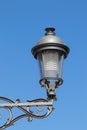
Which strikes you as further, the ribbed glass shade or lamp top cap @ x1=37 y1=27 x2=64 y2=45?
lamp top cap @ x1=37 y1=27 x2=64 y2=45

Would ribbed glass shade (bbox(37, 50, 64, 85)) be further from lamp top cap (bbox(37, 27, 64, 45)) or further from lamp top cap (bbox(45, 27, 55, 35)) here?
lamp top cap (bbox(45, 27, 55, 35))

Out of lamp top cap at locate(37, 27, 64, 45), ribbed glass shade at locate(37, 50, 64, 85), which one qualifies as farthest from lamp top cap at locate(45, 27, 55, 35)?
ribbed glass shade at locate(37, 50, 64, 85)

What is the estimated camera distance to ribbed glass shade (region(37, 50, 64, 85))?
9359mm

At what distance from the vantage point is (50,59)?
369 inches

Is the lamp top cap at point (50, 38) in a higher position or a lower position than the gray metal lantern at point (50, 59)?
higher

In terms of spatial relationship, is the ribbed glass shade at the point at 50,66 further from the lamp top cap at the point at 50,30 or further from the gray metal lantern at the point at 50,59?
the lamp top cap at the point at 50,30

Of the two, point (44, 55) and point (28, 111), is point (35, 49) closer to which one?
point (44, 55)

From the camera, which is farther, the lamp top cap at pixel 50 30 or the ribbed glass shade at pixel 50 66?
the lamp top cap at pixel 50 30

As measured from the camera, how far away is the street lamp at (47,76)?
30.7 ft

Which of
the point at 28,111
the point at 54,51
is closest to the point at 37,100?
the point at 28,111

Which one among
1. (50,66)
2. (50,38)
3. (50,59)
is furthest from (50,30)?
(50,66)

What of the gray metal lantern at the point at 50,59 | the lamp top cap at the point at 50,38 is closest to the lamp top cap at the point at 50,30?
the lamp top cap at the point at 50,38

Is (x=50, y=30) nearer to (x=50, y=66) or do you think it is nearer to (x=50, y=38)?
(x=50, y=38)

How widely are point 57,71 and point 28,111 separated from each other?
77 cm
